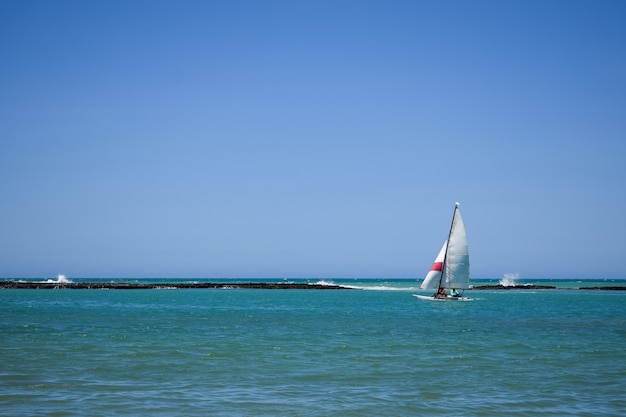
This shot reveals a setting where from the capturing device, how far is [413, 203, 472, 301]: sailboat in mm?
81062

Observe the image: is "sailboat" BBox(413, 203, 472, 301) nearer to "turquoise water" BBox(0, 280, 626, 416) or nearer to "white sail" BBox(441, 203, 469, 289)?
"white sail" BBox(441, 203, 469, 289)

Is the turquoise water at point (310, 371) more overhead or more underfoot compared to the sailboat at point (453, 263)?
more underfoot

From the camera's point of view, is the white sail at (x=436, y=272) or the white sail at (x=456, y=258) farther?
the white sail at (x=436, y=272)

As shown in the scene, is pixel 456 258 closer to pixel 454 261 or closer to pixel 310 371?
pixel 454 261

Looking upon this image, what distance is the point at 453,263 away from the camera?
8200cm

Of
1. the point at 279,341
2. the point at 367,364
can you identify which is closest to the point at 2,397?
the point at 367,364

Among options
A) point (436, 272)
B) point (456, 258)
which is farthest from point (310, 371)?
point (436, 272)

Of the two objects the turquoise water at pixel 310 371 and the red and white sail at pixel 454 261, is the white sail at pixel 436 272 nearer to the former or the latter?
the red and white sail at pixel 454 261

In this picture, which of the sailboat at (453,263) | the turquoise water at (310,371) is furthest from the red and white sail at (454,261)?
the turquoise water at (310,371)

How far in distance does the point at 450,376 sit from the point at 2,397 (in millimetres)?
16425

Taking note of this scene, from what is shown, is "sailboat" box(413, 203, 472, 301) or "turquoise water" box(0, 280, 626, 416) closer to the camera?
"turquoise water" box(0, 280, 626, 416)

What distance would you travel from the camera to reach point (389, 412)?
19359 millimetres

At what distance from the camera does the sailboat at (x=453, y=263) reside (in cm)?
8106

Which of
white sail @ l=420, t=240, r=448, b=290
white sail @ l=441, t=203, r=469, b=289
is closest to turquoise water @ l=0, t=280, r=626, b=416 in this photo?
white sail @ l=441, t=203, r=469, b=289
